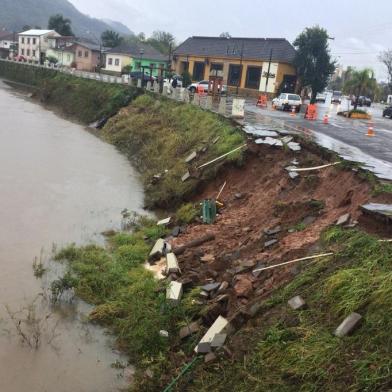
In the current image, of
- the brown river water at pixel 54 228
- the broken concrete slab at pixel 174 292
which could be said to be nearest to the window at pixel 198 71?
the brown river water at pixel 54 228

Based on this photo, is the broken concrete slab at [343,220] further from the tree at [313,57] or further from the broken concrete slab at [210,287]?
the tree at [313,57]

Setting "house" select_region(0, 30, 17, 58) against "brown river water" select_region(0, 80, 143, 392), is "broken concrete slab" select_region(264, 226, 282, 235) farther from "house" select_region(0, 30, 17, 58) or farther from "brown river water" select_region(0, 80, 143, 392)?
"house" select_region(0, 30, 17, 58)

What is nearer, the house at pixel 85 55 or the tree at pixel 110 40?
the house at pixel 85 55

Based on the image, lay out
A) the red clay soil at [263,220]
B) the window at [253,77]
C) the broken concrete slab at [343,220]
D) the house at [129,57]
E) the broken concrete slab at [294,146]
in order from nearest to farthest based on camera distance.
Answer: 1. the red clay soil at [263,220]
2. the broken concrete slab at [343,220]
3. the broken concrete slab at [294,146]
4. the window at [253,77]
5. the house at [129,57]

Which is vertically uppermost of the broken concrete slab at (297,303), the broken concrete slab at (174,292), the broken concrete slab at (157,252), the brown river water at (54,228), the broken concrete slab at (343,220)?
the broken concrete slab at (343,220)

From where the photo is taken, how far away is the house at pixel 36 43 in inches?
3583

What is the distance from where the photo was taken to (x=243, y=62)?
5528 centimetres

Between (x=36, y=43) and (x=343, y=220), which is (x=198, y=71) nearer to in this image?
(x=36, y=43)

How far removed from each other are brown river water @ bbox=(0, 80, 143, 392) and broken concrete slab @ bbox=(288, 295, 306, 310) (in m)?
2.96

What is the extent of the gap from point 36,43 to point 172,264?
9269 cm

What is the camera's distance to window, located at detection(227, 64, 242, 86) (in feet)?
183

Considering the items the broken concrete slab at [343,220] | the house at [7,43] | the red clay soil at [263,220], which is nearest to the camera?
the red clay soil at [263,220]

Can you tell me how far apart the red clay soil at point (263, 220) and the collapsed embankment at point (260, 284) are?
4 centimetres

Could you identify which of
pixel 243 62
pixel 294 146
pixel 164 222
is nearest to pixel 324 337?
pixel 164 222
